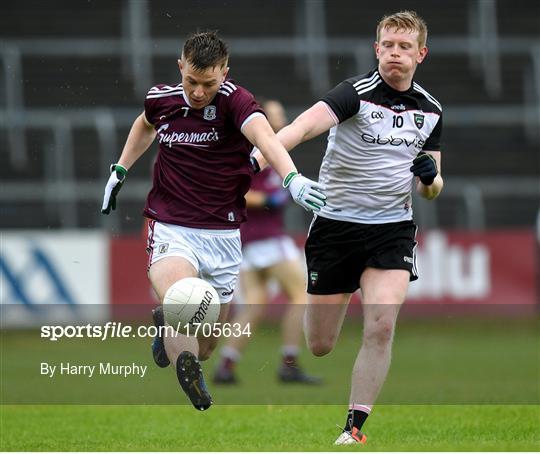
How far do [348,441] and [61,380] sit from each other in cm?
520

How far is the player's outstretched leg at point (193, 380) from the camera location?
7.00 m

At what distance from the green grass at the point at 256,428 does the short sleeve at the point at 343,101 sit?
6.50ft

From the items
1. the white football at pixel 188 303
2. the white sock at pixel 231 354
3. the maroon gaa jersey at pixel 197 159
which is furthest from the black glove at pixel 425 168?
the white sock at pixel 231 354

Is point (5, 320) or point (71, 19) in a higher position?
point (71, 19)

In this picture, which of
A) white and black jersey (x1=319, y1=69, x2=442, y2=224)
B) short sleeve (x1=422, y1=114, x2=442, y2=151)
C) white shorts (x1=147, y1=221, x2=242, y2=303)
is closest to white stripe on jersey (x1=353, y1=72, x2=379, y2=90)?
white and black jersey (x1=319, y1=69, x2=442, y2=224)

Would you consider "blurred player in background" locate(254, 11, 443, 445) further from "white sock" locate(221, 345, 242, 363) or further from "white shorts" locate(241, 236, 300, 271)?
"white shorts" locate(241, 236, 300, 271)

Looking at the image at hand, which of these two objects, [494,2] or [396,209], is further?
[494,2]

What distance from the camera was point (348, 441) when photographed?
717 centimetres

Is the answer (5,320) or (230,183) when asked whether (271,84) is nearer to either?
(5,320)

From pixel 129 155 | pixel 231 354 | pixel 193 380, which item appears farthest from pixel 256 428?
pixel 231 354

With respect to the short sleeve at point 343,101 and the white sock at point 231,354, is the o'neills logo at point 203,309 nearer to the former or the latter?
the short sleeve at point 343,101

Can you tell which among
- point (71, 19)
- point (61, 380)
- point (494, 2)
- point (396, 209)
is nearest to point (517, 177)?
point (494, 2)

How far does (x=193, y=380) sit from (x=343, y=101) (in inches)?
74.9

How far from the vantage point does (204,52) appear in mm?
7273
